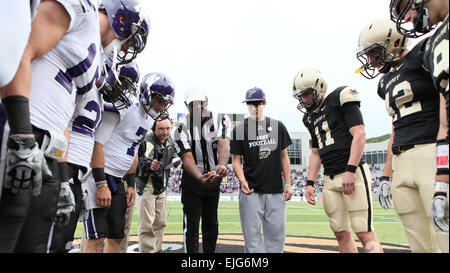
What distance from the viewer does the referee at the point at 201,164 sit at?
3.45m

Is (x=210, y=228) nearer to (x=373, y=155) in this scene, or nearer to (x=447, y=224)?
(x=447, y=224)

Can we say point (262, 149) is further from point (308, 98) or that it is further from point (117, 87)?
point (117, 87)

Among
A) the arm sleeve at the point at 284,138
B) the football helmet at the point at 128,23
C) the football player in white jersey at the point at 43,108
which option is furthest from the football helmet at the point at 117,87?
the arm sleeve at the point at 284,138

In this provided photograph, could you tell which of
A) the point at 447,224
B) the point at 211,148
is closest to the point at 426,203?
the point at 447,224

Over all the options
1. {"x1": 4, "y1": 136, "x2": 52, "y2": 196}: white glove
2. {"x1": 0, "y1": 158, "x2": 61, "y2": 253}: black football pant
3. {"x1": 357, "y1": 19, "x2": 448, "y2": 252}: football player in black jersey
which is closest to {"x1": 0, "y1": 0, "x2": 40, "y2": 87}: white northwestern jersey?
{"x1": 4, "y1": 136, "x2": 52, "y2": 196}: white glove

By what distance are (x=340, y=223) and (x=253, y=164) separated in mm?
1197

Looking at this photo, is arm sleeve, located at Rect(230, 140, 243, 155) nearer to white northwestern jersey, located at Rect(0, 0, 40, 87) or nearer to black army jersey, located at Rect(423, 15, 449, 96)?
black army jersey, located at Rect(423, 15, 449, 96)

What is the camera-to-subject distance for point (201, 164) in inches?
144

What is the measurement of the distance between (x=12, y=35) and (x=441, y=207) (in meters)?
2.20

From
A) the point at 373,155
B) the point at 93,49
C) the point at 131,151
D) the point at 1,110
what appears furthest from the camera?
the point at 373,155

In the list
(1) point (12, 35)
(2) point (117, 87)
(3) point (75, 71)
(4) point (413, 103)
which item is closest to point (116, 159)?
(2) point (117, 87)

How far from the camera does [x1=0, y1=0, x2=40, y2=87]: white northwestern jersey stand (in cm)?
126

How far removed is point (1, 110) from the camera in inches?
53.8

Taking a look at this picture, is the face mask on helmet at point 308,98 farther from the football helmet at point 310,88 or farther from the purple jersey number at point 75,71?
the purple jersey number at point 75,71
